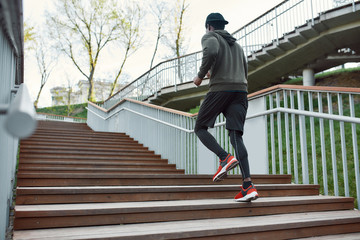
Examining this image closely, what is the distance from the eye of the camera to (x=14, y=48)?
8.06 feet

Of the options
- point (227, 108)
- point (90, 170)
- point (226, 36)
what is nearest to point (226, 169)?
point (227, 108)

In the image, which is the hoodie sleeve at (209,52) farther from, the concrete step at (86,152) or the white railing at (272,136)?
the concrete step at (86,152)

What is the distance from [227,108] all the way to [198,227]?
1088mm

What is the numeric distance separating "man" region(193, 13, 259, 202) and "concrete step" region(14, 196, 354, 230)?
0.70ft

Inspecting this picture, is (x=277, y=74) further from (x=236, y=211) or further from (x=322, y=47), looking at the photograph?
(x=236, y=211)

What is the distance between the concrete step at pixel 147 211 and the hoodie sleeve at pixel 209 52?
1.13 m

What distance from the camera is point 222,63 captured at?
9.02 ft

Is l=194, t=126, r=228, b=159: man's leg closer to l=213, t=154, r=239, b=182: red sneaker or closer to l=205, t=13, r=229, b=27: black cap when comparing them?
l=213, t=154, r=239, b=182: red sneaker

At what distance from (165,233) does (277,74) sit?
11.6 meters

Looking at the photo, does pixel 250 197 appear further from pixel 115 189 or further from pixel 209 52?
pixel 209 52

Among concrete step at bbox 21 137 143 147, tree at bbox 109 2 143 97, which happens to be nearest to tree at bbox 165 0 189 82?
tree at bbox 109 2 143 97

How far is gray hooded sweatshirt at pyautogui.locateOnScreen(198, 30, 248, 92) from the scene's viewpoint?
2.69 metres

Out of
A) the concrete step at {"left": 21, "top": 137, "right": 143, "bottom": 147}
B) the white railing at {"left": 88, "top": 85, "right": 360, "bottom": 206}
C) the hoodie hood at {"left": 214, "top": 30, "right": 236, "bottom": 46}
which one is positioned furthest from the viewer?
the concrete step at {"left": 21, "top": 137, "right": 143, "bottom": 147}

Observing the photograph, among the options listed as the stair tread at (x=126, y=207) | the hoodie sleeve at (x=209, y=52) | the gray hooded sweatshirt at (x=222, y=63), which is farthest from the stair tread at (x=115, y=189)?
the hoodie sleeve at (x=209, y=52)
